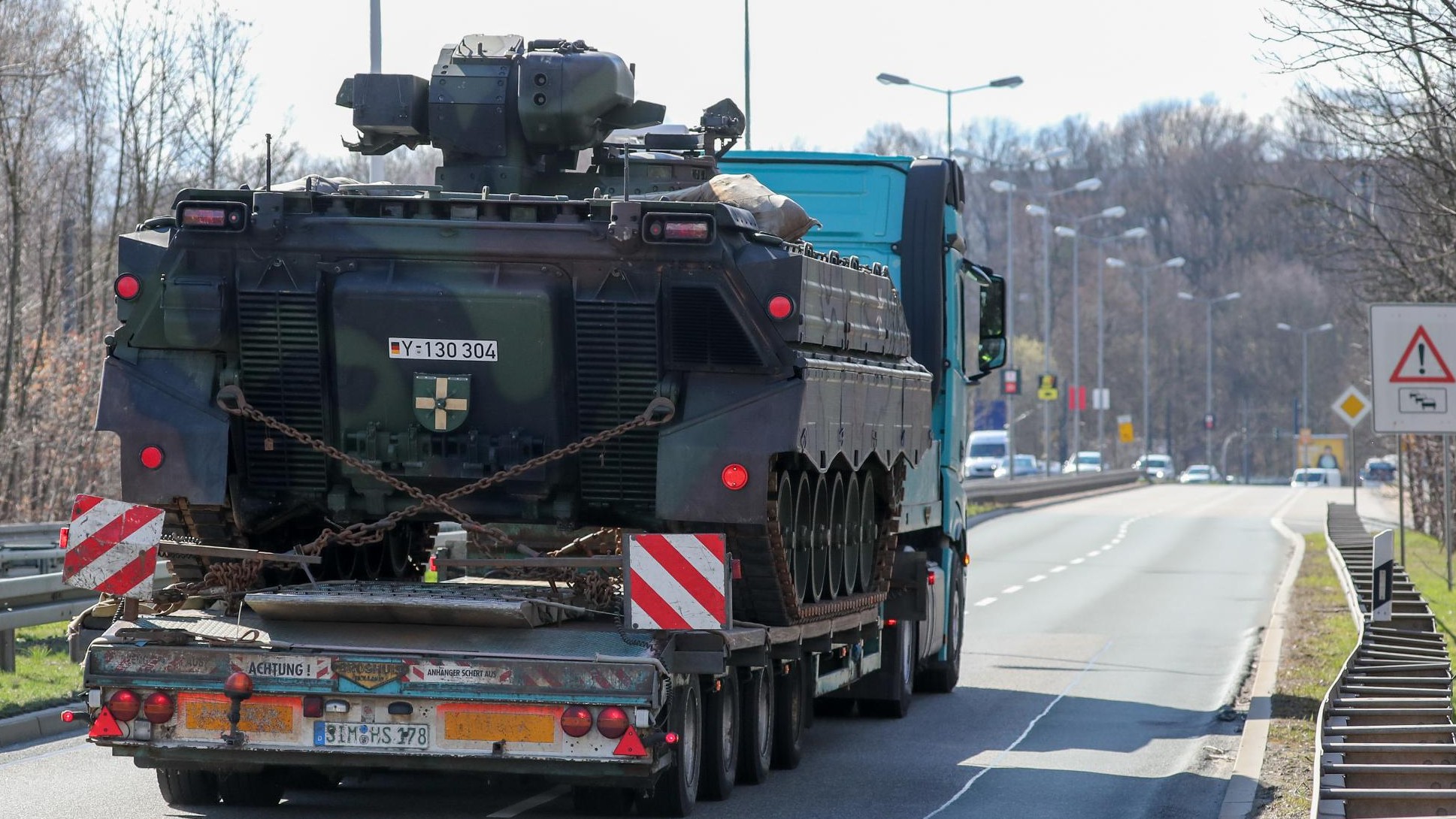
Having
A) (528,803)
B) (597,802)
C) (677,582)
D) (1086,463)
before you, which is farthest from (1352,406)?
(1086,463)

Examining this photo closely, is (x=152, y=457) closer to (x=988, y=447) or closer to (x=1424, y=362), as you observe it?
(x=1424, y=362)

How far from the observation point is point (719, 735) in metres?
10.6

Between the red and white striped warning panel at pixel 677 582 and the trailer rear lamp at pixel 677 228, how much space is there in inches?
52.2

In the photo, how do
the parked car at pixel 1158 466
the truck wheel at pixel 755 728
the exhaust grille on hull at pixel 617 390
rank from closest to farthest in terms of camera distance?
the exhaust grille on hull at pixel 617 390 < the truck wheel at pixel 755 728 < the parked car at pixel 1158 466

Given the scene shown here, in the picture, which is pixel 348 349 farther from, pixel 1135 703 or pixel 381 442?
pixel 1135 703

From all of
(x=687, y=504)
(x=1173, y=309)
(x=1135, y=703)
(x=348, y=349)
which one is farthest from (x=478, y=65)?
(x=1173, y=309)

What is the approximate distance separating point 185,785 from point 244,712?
117cm

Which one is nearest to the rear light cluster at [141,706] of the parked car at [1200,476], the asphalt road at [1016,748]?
the asphalt road at [1016,748]

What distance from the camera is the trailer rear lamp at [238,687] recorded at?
922 cm

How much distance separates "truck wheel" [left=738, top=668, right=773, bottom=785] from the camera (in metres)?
11.2

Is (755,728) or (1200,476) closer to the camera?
(755,728)

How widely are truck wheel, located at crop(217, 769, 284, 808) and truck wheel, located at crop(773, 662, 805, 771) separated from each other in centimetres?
276

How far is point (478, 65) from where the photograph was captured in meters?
12.1

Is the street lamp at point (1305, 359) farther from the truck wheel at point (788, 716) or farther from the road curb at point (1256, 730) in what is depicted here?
the truck wheel at point (788, 716)
